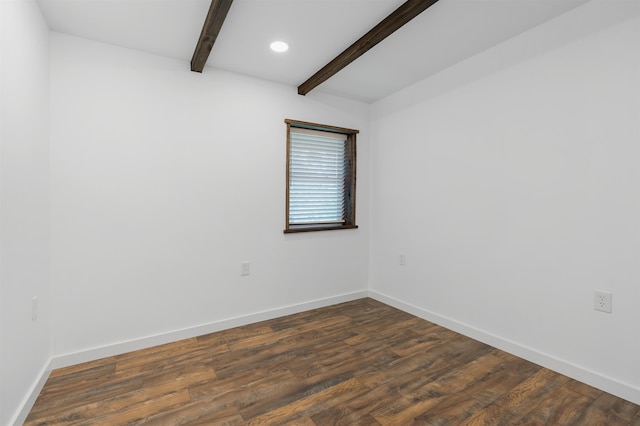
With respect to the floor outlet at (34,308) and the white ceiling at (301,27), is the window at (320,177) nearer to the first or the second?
the white ceiling at (301,27)

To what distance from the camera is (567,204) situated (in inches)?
82.0

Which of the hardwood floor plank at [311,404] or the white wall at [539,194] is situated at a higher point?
the white wall at [539,194]

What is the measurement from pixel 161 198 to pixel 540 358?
3.18m

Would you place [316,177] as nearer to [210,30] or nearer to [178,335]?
[210,30]

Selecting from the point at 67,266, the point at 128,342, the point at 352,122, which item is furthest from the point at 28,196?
the point at 352,122

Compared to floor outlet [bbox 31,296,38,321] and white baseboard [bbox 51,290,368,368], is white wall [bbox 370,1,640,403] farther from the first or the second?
floor outlet [bbox 31,296,38,321]

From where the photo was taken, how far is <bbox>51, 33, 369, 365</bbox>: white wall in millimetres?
2227

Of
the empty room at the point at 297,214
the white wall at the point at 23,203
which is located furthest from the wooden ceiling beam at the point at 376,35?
the white wall at the point at 23,203

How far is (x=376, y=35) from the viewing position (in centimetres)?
215

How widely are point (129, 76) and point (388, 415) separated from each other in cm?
299

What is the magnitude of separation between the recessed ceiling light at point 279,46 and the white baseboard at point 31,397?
2.76 metres

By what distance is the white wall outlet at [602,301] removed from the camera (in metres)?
1.91

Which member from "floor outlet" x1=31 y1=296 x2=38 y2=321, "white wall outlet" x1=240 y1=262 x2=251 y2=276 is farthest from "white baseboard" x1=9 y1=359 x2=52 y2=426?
"white wall outlet" x1=240 y1=262 x2=251 y2=276

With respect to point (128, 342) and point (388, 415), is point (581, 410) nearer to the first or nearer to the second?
point (388, 415)
